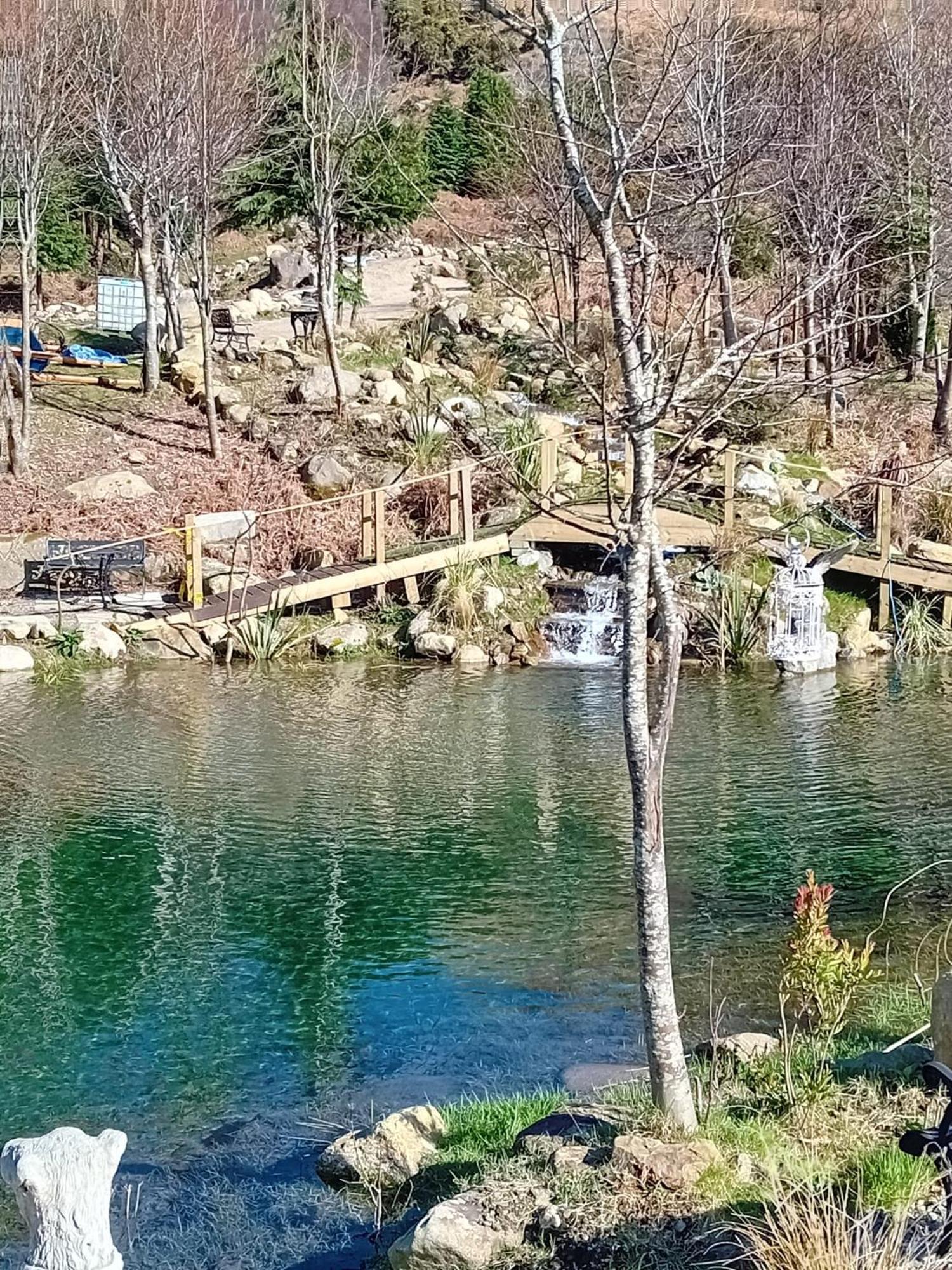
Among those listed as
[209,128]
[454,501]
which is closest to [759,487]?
[454,501]

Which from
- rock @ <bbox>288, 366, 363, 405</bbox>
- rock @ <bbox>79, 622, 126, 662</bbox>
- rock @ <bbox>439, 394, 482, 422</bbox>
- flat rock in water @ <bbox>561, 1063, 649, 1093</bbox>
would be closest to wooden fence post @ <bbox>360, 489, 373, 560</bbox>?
rock @ <bbox>439, 394, 482, 422</bbox>

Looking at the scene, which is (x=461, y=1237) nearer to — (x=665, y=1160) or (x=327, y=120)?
(x=665, y=1160)

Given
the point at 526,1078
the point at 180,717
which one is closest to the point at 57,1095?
the point at 526,1078

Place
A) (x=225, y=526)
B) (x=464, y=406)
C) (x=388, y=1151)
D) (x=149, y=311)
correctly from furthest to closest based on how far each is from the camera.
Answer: (x=149, y=311) < (x=464, y=406) < (x=225, y=526) < (x=388, y=1151)

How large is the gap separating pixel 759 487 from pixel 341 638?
5.89m

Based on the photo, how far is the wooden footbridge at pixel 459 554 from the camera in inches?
640

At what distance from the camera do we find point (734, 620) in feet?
51.7

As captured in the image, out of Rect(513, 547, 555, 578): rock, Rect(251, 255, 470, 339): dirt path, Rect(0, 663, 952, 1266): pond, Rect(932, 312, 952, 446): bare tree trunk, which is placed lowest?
Rect(0, 663, 952, 1266): pond

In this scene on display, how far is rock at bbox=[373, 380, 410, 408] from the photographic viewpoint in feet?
74.9

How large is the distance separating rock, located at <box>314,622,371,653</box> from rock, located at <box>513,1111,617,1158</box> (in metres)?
11.2

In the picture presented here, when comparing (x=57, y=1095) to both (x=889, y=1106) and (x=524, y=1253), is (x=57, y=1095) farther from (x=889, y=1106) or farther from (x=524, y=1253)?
(x=889, y=1106)

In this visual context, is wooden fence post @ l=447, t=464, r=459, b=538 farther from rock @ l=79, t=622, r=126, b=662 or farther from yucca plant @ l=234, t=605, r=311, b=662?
rock @ l=79, t=622, r=126, b=662

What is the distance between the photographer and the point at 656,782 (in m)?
4.60

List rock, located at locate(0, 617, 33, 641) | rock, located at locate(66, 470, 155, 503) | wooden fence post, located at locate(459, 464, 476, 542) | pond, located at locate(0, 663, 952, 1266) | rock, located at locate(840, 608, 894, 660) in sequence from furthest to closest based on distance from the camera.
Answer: rock, located at locate(66, 470, 155, 503) < wooden fence post, located at locate(459, 464, 476, 542) < rock, located at locate(840, 608, 894, 660) < rock, located at locate(0, 617, 33, 641) < pond, located at locate(0, 663, 952, 1266)
